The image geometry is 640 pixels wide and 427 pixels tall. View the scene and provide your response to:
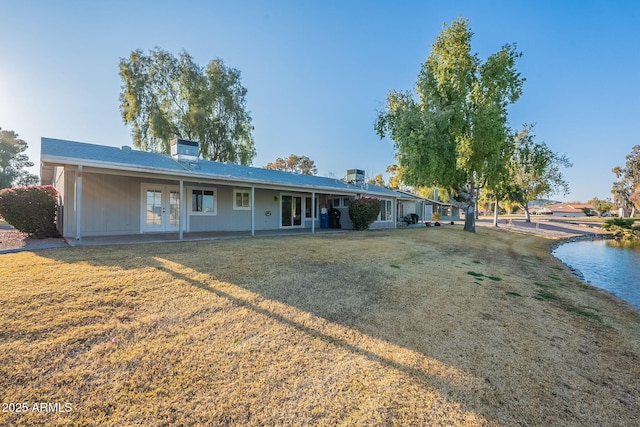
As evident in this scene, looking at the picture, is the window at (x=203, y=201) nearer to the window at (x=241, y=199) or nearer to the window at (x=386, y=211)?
the window at (x=241, y=199)

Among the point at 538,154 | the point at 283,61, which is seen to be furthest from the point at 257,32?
the point at 538,154

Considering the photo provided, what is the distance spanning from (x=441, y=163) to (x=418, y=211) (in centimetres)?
1556

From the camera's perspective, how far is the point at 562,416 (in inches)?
99.7

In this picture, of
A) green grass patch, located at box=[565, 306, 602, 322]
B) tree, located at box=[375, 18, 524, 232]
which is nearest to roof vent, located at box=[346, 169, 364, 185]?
tree, located at box=[375, 18, 524, 232]

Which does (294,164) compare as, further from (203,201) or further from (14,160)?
(14,160)

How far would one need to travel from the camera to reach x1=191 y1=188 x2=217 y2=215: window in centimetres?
1204

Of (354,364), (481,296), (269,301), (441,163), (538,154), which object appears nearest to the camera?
(354,364)

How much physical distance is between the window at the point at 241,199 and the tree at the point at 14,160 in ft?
125

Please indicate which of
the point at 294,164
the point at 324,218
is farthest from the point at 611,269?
the point at 294,164

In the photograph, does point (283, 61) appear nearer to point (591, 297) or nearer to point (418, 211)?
point (591, 297)

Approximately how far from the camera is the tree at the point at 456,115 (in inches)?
634

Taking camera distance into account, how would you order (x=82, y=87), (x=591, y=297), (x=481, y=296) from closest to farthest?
(x=481, y=296)
(x=591, y=297)
(x=82, y=87)

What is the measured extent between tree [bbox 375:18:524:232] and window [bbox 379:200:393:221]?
140 inches

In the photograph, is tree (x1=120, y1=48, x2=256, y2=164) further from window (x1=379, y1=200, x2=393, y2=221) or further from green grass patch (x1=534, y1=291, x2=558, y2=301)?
green grass patch (x1=534, y1=291, x2=558, y2=301)
